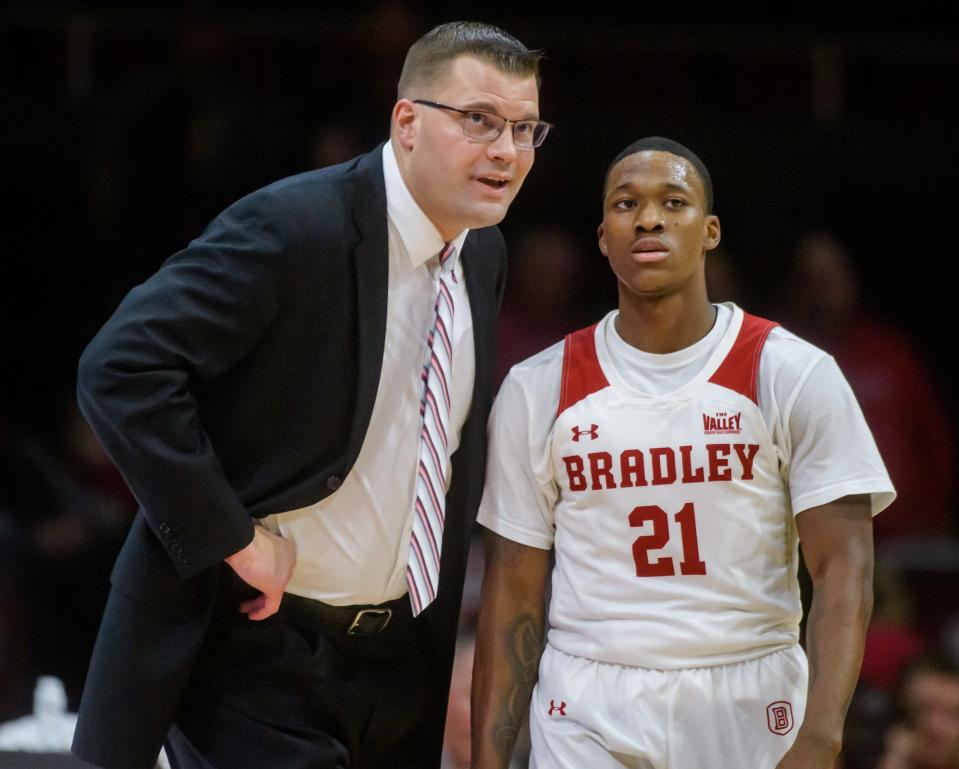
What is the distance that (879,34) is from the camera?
742 centimetres

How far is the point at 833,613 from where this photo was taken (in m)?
3.03

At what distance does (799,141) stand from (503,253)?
354 cm

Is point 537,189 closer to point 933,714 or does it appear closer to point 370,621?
point 933,714

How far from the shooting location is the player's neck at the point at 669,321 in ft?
10.7

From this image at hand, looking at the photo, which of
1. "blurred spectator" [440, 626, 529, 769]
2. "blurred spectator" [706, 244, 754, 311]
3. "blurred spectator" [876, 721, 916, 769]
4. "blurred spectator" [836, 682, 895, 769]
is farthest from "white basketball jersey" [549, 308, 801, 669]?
"blurred spectator" [706, 244, 754, 311]

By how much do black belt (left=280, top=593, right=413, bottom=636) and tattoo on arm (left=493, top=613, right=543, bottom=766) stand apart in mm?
241

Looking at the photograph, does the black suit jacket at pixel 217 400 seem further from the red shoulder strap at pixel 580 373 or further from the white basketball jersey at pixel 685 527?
the white basketball jersey at pixel 685 527

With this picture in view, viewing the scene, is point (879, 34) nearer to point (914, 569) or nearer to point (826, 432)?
point (914, 569)

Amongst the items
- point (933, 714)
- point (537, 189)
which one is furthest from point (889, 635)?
point (537, 189)

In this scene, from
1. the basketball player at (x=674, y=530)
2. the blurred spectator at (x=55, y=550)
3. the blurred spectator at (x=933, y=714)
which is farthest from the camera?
the blurred spectator at (x=55, y=550)

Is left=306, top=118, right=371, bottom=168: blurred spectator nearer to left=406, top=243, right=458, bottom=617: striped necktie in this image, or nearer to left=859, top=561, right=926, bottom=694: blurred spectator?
left=859, top=561, right=926, bottom=694: blurred spectator

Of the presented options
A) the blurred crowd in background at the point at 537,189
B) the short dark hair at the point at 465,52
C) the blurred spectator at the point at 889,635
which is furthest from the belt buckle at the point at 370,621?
the blurred spectator at the point at 889,635

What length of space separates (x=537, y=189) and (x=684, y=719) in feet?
12.6

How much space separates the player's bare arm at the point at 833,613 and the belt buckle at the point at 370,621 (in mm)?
833
